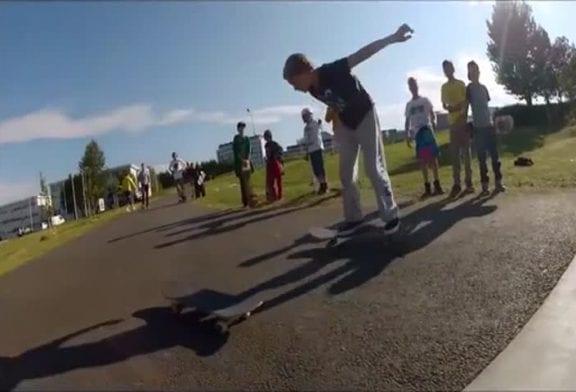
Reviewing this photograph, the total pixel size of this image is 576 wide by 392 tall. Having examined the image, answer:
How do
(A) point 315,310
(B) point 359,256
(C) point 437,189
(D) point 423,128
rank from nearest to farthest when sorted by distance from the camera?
1. (A) point 315,310
2. (B) point 359,256
3. (C) point 437,189
4. (D) point 423,128

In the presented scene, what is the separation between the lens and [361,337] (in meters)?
3.93

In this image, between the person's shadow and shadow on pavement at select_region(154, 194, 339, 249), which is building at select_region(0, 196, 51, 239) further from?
the person's shadow

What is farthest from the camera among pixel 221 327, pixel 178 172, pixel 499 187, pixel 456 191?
pixel 178 172

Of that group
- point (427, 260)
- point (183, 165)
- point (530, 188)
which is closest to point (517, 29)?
point (183, 165)

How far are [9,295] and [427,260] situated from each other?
15.6 feet

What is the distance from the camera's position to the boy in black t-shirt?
606 cm

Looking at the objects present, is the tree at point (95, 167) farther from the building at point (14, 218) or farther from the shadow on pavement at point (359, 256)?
the building at point (14, 218)

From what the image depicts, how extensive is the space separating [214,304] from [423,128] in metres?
6.96

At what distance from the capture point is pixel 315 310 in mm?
4508

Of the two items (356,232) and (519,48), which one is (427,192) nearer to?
(356,232)

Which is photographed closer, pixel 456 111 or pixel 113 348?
pixel 113 348

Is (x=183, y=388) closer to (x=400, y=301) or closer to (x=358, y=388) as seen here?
(x=358, y=388)

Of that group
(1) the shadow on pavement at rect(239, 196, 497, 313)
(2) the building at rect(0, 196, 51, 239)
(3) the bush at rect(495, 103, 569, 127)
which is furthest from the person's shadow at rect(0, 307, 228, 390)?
(2) the building at rect(0, 196, 51, 239)

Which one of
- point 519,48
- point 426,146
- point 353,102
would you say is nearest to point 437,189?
point 426,146
